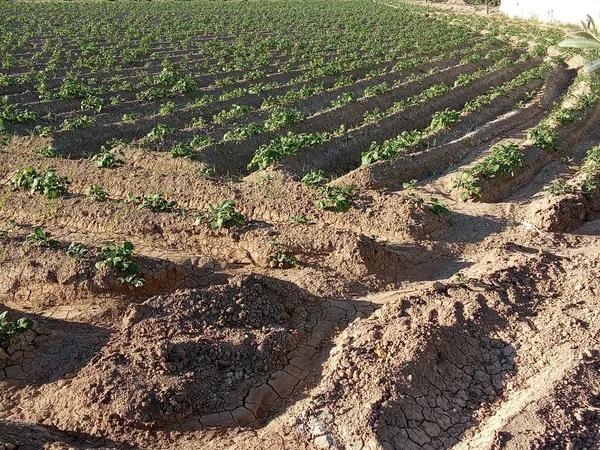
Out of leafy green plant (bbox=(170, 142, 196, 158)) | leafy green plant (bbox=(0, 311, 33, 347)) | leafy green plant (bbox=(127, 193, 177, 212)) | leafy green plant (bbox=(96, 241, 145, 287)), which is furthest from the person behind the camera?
leafy green plant (bbox=(170, 142, 196, 158))

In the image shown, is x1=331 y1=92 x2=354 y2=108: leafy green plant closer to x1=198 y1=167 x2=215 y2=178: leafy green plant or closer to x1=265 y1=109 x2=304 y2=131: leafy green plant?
x1=265 y1=109 x2=304 y2=131: leafy green plant

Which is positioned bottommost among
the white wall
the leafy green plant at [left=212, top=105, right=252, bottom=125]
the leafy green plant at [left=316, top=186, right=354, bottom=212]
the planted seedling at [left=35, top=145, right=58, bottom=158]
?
the planted seedling at [left=35, top=145, right=58, bottom=158]

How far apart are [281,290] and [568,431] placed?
135 inches

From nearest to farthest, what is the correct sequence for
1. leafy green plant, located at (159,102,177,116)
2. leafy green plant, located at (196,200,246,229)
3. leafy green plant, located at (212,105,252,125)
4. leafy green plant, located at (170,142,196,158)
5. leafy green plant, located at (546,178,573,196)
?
leafy green plant, located at (196,200,246,229) < leafy green plant, located at (546,178,573,196) < leafy green plant, located at (170,142,196,158) < leafy green plant, located at (212,105,252,125) < leafy green plant, located at (159,102,177,116)

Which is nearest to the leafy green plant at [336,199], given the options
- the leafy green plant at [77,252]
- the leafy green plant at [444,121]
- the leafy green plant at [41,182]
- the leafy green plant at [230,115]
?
the leafy green plant at [77,252]

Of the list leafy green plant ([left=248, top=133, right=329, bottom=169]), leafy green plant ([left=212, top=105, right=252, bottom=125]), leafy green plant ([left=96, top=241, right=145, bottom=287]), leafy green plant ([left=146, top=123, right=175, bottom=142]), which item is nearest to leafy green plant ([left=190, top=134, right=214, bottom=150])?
leafy green plant ([left=146, top=123, right=175, bottom=142])

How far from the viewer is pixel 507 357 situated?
20.2ft

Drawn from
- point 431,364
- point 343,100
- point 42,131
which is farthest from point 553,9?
point 431,364

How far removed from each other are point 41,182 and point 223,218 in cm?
378

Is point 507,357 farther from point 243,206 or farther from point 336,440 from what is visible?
point 243,206

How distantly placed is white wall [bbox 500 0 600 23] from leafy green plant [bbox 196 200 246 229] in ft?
101

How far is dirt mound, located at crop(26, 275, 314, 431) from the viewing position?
526cm

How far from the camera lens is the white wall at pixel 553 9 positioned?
3344 cm

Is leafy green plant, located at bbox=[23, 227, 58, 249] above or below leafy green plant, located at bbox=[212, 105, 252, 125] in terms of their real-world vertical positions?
above
